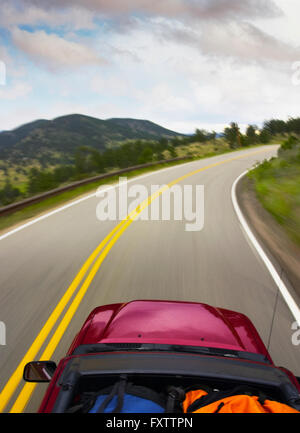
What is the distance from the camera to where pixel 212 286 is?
6297 mm

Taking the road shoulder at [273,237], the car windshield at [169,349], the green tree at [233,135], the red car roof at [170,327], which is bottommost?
the road shoulder at [273,237]

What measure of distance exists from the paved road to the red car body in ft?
3.61

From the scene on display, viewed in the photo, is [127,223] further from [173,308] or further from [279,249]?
[173,308]

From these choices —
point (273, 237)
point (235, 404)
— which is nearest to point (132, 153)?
point (273, 237)

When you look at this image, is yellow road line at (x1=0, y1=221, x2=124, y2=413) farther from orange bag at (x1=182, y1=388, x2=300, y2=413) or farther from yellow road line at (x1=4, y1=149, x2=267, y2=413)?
orange bag at (x1=182, y1=388, x2=300, y2=413)

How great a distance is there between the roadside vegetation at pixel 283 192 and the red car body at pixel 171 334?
633 centimetres

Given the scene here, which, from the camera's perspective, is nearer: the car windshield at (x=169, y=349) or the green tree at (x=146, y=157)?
the car windshield at (x=169, y=349)

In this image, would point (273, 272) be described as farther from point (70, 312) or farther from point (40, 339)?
point (40, 339)

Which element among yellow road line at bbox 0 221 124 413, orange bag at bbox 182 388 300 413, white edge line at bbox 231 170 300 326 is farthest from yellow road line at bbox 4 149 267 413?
white edge line at bbox 231 170 300 326

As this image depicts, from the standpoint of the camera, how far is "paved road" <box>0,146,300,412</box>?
4773mm

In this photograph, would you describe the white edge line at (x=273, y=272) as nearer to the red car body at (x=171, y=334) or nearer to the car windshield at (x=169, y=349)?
the red car body at (x=171, y=334)

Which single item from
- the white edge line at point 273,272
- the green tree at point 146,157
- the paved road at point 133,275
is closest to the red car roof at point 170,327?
the paved road at point 133,275

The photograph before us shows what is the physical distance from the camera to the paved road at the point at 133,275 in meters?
4.77
